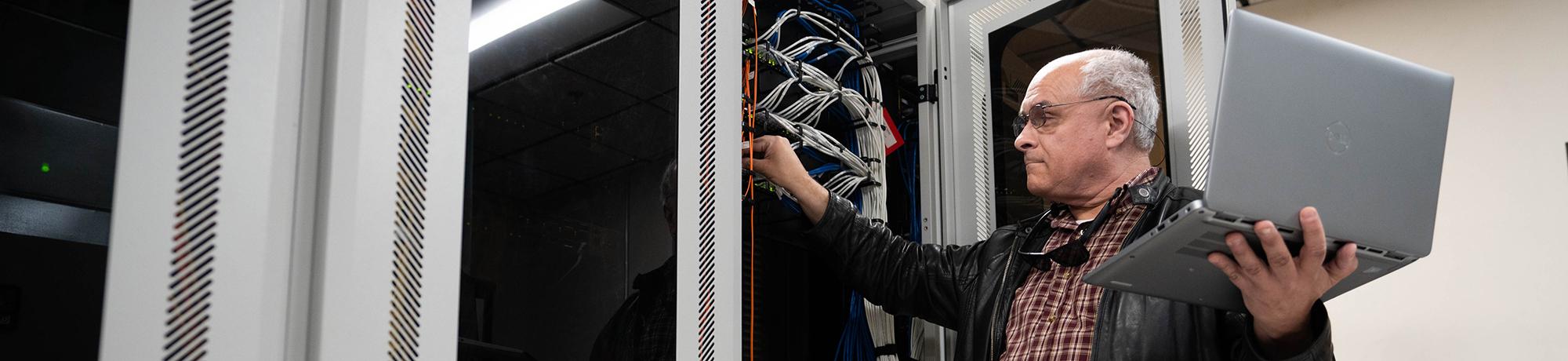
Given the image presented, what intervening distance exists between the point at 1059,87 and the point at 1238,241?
0.91 metres

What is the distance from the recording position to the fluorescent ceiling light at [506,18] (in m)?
1.29

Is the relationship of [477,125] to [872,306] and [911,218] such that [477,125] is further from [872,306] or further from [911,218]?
[911,218]

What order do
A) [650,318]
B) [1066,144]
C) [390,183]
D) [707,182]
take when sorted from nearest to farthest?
[390,183]
[650,318]
[707,182]
[1066,144]

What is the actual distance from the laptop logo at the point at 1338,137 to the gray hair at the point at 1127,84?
2.79ft

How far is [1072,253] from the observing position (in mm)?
1988

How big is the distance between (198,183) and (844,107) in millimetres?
1658

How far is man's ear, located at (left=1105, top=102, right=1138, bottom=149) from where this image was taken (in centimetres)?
220

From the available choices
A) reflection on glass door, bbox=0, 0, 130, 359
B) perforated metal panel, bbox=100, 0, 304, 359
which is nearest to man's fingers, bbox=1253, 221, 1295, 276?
perforated metal panel, bbox=100, 0, 304, 359

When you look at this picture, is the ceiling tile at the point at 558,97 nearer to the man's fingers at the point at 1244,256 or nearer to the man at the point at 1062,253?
the man at the point at 1062,253

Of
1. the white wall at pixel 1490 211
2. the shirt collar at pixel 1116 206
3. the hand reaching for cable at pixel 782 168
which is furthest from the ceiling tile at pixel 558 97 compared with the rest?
the white wall at pixel 1490 211

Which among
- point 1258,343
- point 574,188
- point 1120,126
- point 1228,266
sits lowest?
point 1258,343

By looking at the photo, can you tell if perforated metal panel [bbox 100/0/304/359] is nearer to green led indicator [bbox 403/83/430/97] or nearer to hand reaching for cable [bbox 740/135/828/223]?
green led indicator [bbox 403/83/430/97]

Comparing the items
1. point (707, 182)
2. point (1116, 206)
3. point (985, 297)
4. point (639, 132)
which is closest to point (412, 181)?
point (639, 132)

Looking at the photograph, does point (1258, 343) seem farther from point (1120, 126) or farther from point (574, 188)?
point (574, 188)
